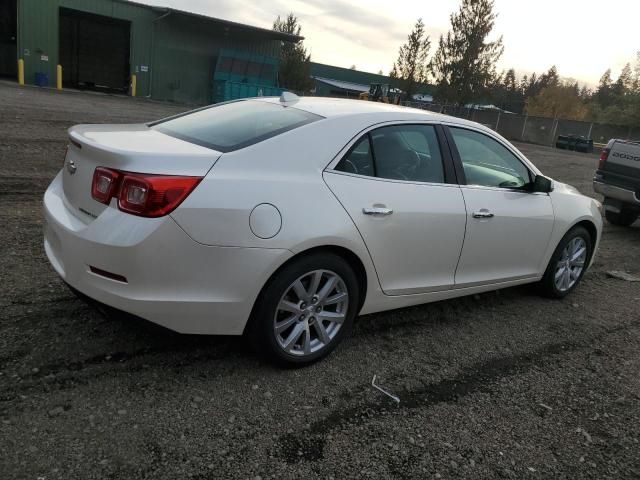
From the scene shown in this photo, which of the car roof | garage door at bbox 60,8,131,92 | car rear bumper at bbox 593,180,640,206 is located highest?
garage door at bbox 60,8,131,92

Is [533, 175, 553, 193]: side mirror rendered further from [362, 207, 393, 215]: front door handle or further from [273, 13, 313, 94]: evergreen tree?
[273, 13, 313, 94]: evergreen tree

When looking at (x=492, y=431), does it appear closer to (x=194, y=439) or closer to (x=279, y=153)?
(x=194, y=439)

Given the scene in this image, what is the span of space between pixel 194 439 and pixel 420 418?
1.23 metres

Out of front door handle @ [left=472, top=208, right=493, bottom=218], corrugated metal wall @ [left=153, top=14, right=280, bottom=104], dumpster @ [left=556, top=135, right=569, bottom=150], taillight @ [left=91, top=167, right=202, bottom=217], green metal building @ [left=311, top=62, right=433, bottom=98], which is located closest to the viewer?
taillight @ [left=91, top=167, right=202, bottom=217]

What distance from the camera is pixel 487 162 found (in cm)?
429

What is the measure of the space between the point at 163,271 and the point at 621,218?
868cm

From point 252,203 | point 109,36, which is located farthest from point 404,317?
point 109,36

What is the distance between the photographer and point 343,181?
3238 millimetres

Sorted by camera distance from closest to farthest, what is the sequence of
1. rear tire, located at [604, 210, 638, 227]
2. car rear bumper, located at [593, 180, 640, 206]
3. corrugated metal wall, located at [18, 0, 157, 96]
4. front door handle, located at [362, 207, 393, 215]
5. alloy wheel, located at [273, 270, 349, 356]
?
alloy wheel, located at [273, 270, 349, 356]
front door handle, located at [362, 207, 393, 215]
car rear bumper, located at [593, 180, 640, 206]
rear tire, located at [604, 210, 638, 227]
corrugated metal wall, located at [18, 0, 157, 96]

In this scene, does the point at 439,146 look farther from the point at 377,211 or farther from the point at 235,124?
the point at 235,124

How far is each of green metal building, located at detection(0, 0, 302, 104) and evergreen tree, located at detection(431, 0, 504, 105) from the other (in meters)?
9.86

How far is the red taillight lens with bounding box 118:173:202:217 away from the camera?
8.69ft

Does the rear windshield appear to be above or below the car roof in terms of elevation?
below

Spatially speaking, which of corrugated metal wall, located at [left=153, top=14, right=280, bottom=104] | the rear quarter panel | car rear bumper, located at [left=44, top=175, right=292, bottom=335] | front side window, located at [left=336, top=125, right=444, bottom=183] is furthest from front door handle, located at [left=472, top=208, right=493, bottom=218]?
corrugated metal wall, located at [left=153, top=14, right=280, bottom=104]
